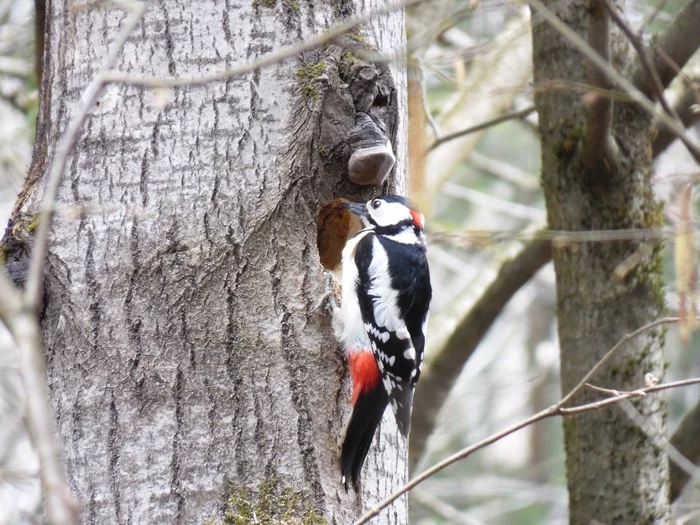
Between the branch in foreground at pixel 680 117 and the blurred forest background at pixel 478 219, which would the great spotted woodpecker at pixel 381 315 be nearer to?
the blurred forest background at pixel 478 219

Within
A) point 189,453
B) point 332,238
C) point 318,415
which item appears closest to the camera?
point 189,453

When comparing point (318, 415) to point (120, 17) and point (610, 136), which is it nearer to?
point (120, 17)

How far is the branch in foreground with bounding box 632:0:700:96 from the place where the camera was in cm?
338

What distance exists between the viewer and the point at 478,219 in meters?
8.78

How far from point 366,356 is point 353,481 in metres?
0.51

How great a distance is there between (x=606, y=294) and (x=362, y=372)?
1.46m

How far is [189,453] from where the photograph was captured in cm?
240

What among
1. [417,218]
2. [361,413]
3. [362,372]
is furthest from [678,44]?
[361,413]

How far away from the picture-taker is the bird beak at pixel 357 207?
3.19 m

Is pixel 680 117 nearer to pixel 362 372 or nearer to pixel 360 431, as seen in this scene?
pixel 362 372

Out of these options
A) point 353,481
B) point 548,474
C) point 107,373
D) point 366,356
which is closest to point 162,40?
point 107,373

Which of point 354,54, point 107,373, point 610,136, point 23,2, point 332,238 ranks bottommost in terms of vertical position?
point 107,373

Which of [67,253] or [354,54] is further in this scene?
[354,54]

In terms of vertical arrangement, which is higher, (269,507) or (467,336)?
(467,336)
